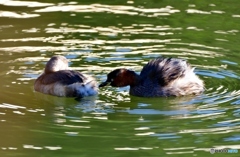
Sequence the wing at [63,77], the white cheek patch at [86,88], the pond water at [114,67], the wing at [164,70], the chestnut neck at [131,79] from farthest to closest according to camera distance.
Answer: the chestnut neck at [131,79] < the wing at [164,70] < the wing at [63,77] < the white cheek patch at [86,88] < the pond water at [114,67]

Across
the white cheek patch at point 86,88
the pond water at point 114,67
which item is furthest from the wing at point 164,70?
the white cheek patch at point 86,88

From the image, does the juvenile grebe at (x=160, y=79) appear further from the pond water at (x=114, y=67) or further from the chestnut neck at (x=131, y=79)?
the pond water at (x=114, y=67)

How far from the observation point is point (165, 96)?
11.8 metres

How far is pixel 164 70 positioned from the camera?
1196 centimetres

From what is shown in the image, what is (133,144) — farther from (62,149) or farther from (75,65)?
(75,65)

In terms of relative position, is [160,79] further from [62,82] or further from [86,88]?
[62,82]

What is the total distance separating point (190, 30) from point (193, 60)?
1.94 metres

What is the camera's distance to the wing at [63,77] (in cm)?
1178

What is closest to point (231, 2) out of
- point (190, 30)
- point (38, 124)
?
point (190, 30)

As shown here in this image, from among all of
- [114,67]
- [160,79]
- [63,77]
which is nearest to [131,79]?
[160,79]

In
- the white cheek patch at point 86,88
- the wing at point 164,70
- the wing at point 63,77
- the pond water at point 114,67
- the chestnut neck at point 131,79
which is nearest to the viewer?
the pond water at point 114,67

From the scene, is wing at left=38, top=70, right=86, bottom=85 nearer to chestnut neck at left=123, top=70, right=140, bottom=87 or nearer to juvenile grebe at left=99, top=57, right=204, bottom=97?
juvenile grebe at left=99, top=57, right=204, bottom=97

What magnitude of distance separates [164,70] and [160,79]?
0.51ft

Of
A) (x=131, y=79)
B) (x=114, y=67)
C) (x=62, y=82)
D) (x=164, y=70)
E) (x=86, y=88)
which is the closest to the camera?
(x=86, y=88)
